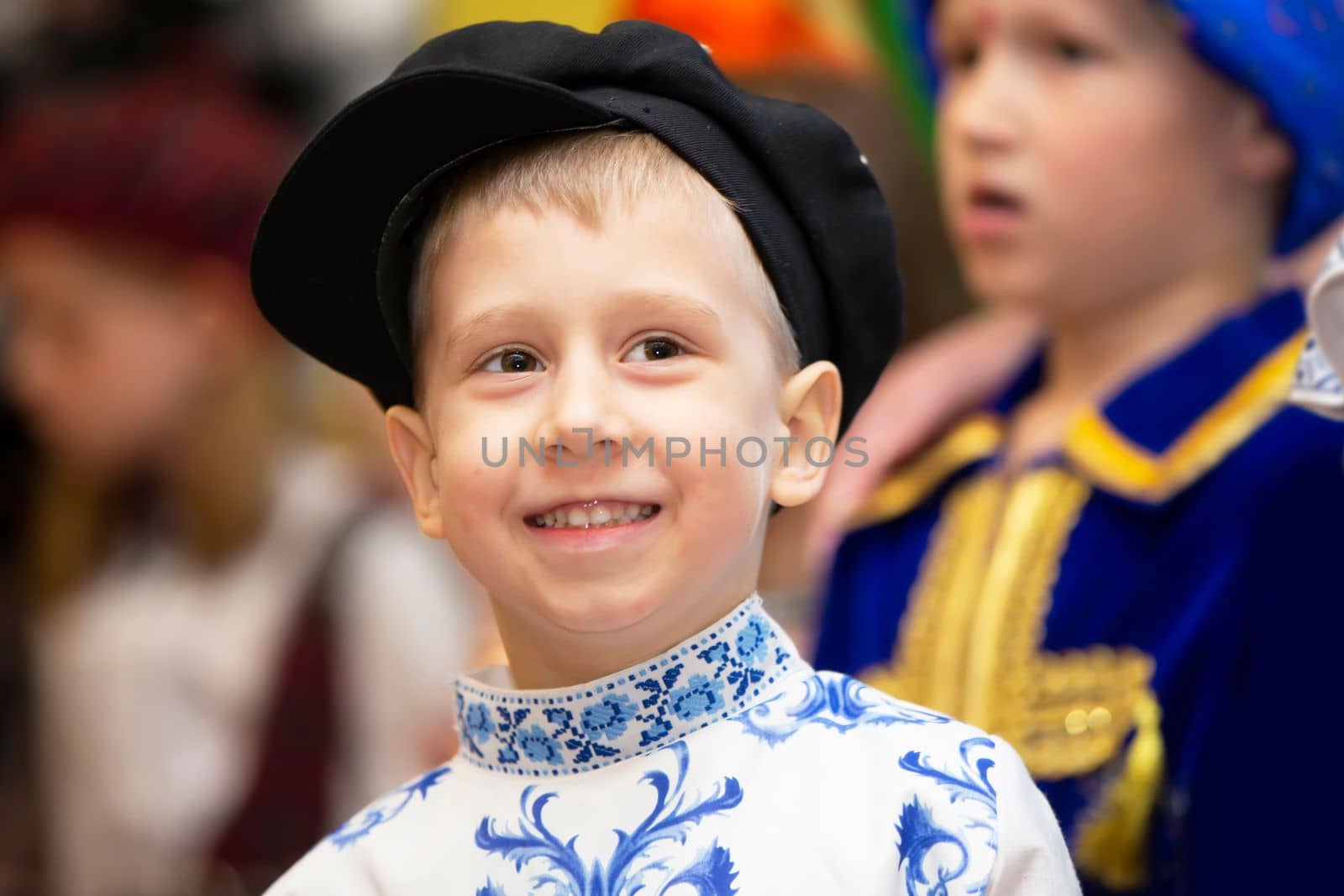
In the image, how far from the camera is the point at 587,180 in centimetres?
100

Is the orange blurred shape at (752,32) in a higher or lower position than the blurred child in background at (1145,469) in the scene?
higher

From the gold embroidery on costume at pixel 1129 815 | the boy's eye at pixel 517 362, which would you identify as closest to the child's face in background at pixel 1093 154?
the gold embroidery on costume at pixel 1129 815

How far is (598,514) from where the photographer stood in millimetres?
993

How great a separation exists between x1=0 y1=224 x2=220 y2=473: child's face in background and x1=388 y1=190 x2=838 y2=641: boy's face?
1.50 meters

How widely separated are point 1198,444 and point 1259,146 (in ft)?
0.93

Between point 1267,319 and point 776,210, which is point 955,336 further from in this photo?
point 776,210

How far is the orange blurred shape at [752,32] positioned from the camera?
194 cm

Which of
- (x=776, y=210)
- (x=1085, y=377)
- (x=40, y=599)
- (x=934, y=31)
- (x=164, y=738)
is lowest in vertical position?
(x=164, y=738)

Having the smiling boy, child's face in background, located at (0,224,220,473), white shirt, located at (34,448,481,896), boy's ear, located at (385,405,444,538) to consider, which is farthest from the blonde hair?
child's face in background, located at (0,224,220,473)

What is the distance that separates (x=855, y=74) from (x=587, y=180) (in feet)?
3.71

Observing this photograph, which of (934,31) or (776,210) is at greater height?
(934,31)

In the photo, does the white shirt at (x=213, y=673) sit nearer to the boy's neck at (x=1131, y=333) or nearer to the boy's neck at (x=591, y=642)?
the boy's neck at (x=1131, y=333)

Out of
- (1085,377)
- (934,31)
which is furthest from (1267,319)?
(934,31)

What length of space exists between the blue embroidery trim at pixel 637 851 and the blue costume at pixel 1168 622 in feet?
1.60
